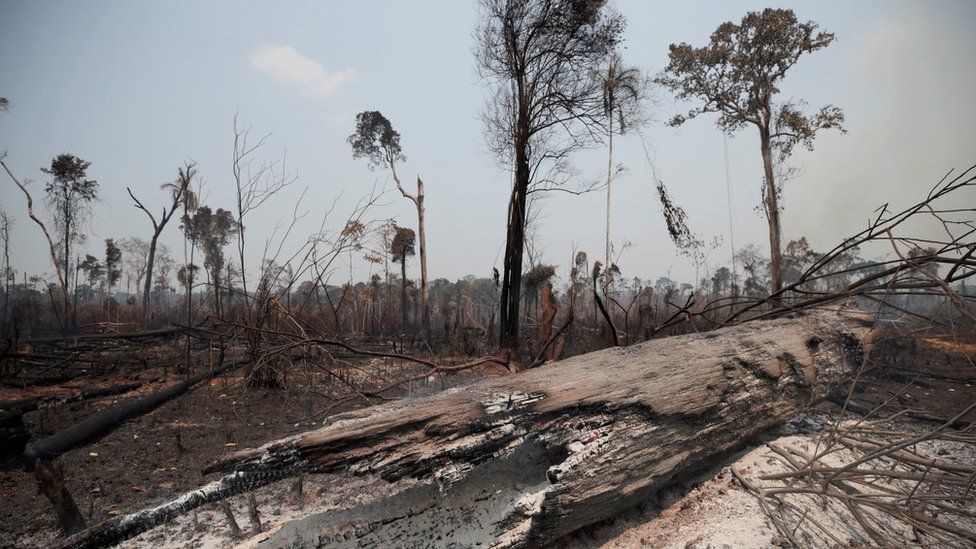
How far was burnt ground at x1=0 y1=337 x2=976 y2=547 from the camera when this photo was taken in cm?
274

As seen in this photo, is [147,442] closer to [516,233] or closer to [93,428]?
[93,428]

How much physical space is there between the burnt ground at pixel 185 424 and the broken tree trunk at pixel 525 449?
407 mm

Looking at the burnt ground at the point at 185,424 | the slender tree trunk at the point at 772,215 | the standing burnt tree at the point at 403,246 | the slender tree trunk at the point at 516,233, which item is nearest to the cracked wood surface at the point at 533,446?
the burnt ground at the point at 185,424

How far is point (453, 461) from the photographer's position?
6.50ft

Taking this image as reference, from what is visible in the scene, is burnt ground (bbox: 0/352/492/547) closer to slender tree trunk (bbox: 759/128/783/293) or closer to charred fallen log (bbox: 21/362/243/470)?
charred fallen log (bbox: 21/362/243/470)

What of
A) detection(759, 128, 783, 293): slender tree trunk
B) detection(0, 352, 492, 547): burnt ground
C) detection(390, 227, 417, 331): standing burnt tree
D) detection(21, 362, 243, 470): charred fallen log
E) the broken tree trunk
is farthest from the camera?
detection(390, 227, 417, 331): standing burnt tree

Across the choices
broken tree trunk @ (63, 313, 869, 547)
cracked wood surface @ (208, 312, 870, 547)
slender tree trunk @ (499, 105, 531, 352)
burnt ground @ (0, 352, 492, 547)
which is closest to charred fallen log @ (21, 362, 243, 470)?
burnt ground @ (0, 352, 492, 547)

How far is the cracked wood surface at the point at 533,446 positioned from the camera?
191 centimetres

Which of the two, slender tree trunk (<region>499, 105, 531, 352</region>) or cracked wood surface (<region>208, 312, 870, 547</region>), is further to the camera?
slender tree trunk (<region>499, 105, 531, 352</region>)

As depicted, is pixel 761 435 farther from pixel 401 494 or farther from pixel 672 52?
pixel 672 52

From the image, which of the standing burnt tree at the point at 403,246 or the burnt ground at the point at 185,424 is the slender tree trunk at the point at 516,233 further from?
the standing burnt tree at the point at 403,246

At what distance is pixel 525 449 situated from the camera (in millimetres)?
2172

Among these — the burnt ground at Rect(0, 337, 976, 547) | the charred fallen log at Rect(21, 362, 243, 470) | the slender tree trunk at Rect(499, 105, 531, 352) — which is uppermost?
the slender tree trunk at Rect(499, 105, 531, 352)

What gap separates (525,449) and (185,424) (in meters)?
4.01
